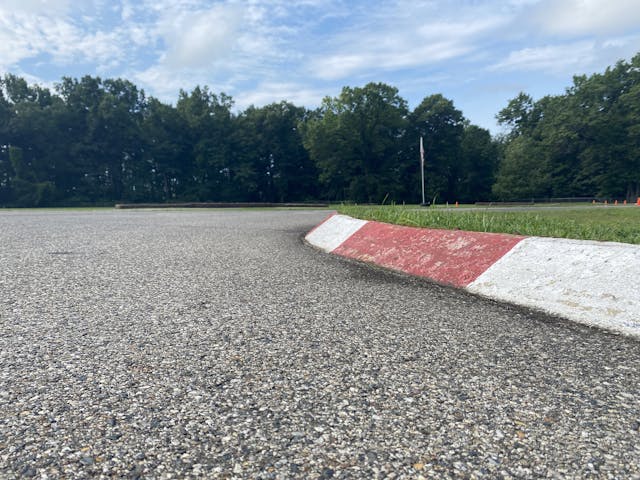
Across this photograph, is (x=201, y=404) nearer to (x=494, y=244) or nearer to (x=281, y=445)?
(x=281, y=445)

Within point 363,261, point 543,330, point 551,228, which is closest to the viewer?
point 543,330

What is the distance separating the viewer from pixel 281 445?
5.88 ft

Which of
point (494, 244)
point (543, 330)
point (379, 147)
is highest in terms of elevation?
point (379, 147)

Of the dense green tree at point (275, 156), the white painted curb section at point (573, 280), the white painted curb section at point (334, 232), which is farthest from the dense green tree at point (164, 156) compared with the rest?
the white painted curb section at point (573, 280)

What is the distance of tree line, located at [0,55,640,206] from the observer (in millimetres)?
50344

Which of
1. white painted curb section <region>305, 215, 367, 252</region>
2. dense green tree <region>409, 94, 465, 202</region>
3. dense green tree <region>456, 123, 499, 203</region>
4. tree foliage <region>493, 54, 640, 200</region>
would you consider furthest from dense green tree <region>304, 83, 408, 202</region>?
white painted curb section <region>305, 215, 367, 252</region>

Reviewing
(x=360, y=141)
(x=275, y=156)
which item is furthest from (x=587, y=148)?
(x=275, y=156)

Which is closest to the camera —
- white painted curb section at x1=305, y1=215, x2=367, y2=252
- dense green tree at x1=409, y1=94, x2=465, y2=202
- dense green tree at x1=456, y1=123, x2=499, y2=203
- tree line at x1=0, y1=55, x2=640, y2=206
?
white painted curb section at x1=305, y1=215, x2=367, y2=252

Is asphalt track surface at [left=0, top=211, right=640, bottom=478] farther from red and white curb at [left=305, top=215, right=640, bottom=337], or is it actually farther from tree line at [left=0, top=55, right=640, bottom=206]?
tree line at [left=0, top=55, right=640, bottom=206]

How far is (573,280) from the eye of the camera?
3912mm

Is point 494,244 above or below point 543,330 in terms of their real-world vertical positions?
above

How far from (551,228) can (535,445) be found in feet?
15.4

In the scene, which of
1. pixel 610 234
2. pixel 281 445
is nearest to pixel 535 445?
pixel 281 445

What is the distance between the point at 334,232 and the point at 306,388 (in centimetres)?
664
